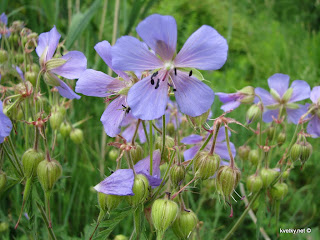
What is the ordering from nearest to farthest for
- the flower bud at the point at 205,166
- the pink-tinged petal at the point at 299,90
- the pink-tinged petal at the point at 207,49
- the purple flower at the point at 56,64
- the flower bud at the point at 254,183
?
1. the pink-tinged petal at the point at 207,49
2. the flower bud at the point at 205,166
3. the purple flower at the point at 56,64
4. the flower bud at the point at 254,183
5. the pink-tinged petal at the point at 299,90

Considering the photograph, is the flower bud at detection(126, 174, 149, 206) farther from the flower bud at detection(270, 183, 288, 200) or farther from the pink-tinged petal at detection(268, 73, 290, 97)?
the pink-tinged petal at detection(268, 73, 290, 97)

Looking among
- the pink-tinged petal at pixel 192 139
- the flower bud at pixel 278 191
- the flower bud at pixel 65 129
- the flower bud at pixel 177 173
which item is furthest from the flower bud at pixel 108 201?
the flower bud at pixel 65 129

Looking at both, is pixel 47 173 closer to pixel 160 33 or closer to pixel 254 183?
pixel 160 33

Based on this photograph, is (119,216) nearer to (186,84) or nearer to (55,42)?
(186,84)

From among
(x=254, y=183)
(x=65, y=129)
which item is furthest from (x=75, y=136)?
(x=254, y=183)

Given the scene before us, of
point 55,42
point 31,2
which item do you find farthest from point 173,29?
point 31,2

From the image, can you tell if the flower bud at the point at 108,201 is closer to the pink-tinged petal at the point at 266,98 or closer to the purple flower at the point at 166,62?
the purple flower at the point at 166,62
